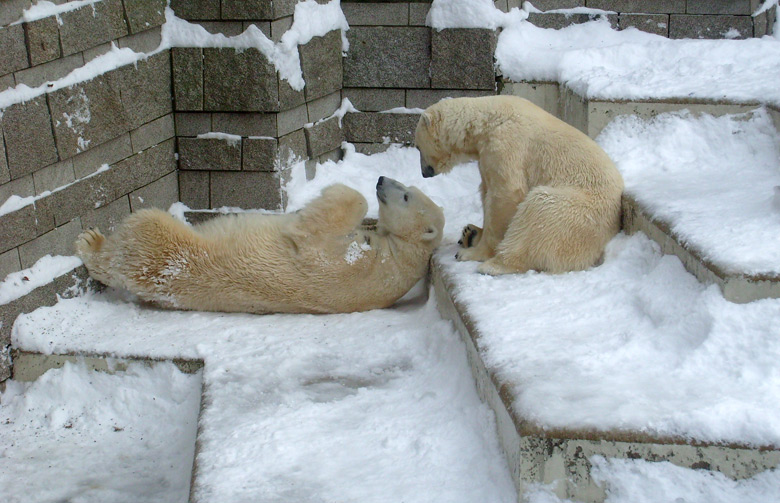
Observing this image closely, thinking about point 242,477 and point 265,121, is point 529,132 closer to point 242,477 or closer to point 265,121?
point 265,121

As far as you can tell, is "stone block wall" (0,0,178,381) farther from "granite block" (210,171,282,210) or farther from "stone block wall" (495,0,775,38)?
"stone block wall" (495,0,775,38)

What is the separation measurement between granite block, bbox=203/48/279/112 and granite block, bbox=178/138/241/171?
221mm

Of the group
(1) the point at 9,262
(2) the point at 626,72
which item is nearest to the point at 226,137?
(1) the point at 9,262

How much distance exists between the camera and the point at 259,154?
517 cm

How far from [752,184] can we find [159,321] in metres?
2.99

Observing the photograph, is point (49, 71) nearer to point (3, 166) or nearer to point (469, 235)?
point (3, 166)

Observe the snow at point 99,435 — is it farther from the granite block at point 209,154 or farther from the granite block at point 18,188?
the granite block at point 209,154

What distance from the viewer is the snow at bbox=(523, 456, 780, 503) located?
7.57 ft

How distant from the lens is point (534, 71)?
18.8 feet

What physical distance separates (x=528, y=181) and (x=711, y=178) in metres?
0.90

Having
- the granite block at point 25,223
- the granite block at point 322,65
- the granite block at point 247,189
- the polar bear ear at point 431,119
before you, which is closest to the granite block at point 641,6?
the granite block at point 322,65

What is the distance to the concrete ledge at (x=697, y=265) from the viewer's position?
2851 millimetres

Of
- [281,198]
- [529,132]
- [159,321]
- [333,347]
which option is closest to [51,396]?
[159,321]

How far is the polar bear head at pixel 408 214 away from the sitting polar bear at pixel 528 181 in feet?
0.71
